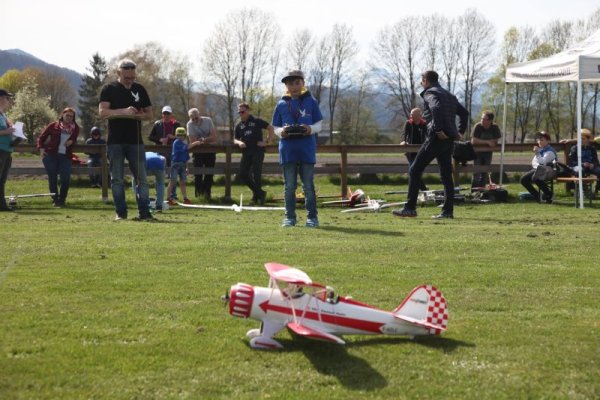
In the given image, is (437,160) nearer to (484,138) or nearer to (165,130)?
(484,138)

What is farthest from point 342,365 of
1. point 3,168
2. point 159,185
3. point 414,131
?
point 414,131

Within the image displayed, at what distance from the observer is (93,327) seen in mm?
4578

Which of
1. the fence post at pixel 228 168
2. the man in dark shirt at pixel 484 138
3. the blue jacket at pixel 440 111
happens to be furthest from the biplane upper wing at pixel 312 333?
the man in dark shirt at pixel 484 138

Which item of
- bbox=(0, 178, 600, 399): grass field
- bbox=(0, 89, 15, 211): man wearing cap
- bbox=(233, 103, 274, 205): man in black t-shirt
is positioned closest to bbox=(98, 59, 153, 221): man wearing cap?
bbox=(0, 178, 600, 399): grass field

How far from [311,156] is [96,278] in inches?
180

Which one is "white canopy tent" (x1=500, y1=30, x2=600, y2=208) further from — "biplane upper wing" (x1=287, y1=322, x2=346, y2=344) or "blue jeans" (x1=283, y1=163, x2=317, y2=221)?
"biplane upper wing" (x1=287, y1=322, x2=346, y2=344)

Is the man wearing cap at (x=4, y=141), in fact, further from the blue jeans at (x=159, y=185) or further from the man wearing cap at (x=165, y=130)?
the man wearing cap at (x=165, y=130)

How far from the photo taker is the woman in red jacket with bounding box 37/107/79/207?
1531 cm

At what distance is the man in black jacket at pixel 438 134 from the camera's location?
1126 cm

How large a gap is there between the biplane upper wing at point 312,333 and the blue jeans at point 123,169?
7333 millimetres

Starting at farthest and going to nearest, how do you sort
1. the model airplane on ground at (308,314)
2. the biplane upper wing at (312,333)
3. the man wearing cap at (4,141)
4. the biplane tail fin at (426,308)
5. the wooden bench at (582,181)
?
the wooden bench at (582,181) → the man wearing cap at (4,141) → the biplane tail fin at (426,308) → the model airplane on ground at (308,314) → the biplane upper wing at (312,333)

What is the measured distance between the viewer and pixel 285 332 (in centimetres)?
464

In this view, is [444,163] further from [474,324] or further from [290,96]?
[474,324]

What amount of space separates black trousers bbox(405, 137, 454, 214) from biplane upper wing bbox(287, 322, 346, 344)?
763 centimetres
